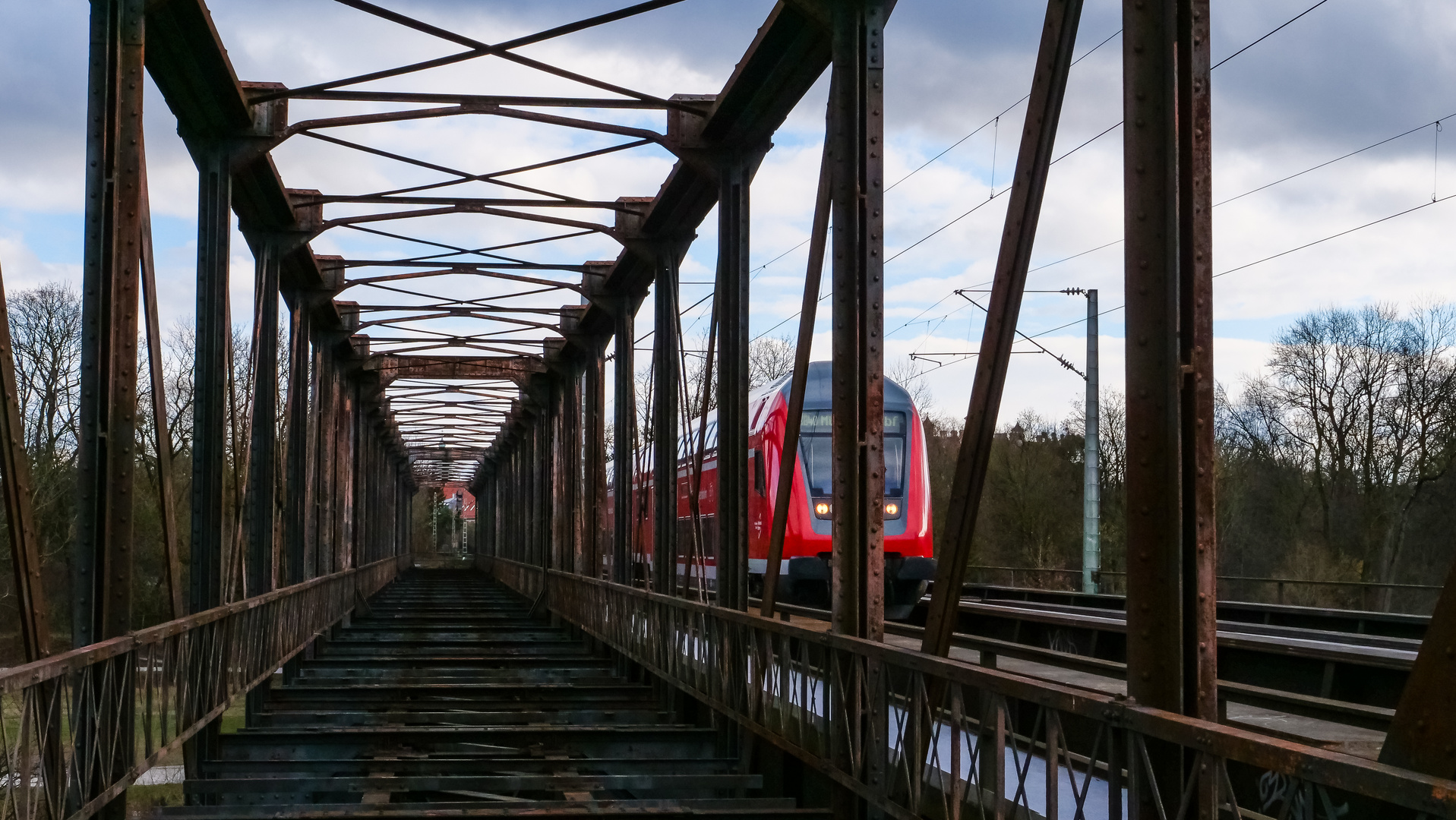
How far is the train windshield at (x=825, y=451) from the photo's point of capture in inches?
739

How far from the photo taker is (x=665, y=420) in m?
17.5

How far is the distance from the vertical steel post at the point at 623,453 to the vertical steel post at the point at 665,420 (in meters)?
2.41

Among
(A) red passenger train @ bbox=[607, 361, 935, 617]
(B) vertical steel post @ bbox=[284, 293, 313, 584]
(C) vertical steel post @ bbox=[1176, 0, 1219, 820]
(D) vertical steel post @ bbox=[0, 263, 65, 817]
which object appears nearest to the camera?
(C) vertical steel post @ bbox=[1176, 0, 1219, 820]

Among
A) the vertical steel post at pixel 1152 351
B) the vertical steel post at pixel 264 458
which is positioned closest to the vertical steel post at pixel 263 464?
the vertical steel post at pixel 264 458

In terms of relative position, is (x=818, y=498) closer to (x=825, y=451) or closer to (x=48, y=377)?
(x=825, y=451)

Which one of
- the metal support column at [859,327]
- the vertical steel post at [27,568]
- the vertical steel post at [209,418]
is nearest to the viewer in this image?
the vertical steel post at [27,568]

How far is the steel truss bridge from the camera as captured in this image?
527cm

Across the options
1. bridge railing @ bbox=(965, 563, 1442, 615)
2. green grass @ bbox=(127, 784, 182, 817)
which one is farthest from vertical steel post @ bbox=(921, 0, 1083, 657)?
green grass @ bbox=(127, 784, 182, 817)

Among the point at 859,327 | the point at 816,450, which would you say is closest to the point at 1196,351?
the point at 859,327

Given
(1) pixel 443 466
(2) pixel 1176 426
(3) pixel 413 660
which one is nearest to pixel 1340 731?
(2) pixel 1176 426

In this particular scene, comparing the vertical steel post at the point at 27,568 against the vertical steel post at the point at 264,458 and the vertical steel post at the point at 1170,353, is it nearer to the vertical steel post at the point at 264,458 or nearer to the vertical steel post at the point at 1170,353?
the vertical steel post at the point at 1170,353

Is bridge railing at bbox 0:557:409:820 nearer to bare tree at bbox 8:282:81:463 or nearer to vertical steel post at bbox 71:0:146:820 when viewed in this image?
vertical steel post at bbox 71:0:146:820

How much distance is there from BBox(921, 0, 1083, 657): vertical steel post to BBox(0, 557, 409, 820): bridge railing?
3.97 m

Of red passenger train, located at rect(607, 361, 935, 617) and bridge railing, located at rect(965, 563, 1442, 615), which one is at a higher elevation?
red passenger train, located at rect(607, 361, 935, 617)
